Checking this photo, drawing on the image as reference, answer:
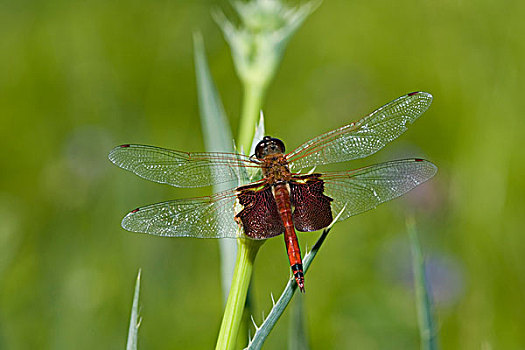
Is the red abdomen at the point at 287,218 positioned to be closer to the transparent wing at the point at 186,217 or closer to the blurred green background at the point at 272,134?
the transparent wing at the point at 186,217

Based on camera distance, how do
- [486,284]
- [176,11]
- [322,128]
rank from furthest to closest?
1. [176,11]
2. [322,128]
3. [486,284]

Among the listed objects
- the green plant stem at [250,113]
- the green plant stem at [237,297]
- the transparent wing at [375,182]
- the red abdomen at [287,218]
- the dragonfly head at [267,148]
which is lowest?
the green plant stem at [237,297]

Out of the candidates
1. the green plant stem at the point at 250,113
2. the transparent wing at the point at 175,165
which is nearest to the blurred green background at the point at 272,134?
the transparent wing at the point at 175,165

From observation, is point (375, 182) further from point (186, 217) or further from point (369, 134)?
point (186, 217)

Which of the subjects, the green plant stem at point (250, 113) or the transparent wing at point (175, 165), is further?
the green plant stem at point (250, 113)

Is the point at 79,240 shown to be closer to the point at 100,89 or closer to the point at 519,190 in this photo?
the point at 100,89

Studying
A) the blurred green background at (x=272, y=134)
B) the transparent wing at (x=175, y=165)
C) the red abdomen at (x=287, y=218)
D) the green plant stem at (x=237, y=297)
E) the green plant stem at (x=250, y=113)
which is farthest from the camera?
the blurred green background at (x=272, y=134)

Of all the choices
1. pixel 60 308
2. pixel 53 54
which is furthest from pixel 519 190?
pixel 53 54

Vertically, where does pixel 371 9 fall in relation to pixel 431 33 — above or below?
above
